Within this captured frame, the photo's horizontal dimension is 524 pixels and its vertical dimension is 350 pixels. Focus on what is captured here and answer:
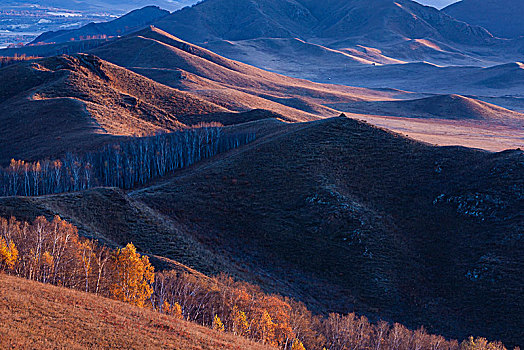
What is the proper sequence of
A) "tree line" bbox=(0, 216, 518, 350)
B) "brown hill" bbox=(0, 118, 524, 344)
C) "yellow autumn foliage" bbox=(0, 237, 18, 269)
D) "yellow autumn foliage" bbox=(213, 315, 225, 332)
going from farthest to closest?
"brown hill" bbox=(0, 118, 524, 344) → "tree line" bbox=(0, 216, 518, 350) → "yellow autumn foliage" bbox=(213, 315, 225, 332) → "yellow autumn foliage" bbox=(0, 237, 18, 269)

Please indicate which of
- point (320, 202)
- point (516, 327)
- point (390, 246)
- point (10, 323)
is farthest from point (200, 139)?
point (10, 323)

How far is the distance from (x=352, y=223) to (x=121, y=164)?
54.2 metres

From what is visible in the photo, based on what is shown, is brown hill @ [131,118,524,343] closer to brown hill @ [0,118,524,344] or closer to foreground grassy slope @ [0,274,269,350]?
brown hill @ [0,118,524,344]

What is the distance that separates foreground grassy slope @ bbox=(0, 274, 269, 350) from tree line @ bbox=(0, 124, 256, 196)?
178ft

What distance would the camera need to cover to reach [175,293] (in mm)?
43438

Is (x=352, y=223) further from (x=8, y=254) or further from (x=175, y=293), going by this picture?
(x=8, y=254)

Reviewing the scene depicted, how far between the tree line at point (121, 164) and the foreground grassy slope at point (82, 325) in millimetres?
54130

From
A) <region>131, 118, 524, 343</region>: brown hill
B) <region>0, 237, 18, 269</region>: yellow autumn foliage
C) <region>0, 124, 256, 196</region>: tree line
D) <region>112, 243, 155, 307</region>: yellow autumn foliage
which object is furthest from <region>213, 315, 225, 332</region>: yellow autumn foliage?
<region>0, 124, 256, 196</region>: tree line

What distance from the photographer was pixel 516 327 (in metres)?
50.5

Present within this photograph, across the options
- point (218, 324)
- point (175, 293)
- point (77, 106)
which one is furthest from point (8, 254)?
point (77, 106)

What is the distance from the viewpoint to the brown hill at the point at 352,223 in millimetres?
55594

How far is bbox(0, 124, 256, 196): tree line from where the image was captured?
83.1 meters

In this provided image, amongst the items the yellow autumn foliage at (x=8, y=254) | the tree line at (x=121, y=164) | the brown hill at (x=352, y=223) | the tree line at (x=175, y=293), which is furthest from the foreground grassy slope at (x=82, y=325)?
the tree line at (x=121, y=164)

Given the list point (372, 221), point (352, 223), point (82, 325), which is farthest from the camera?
point (372, 221)
